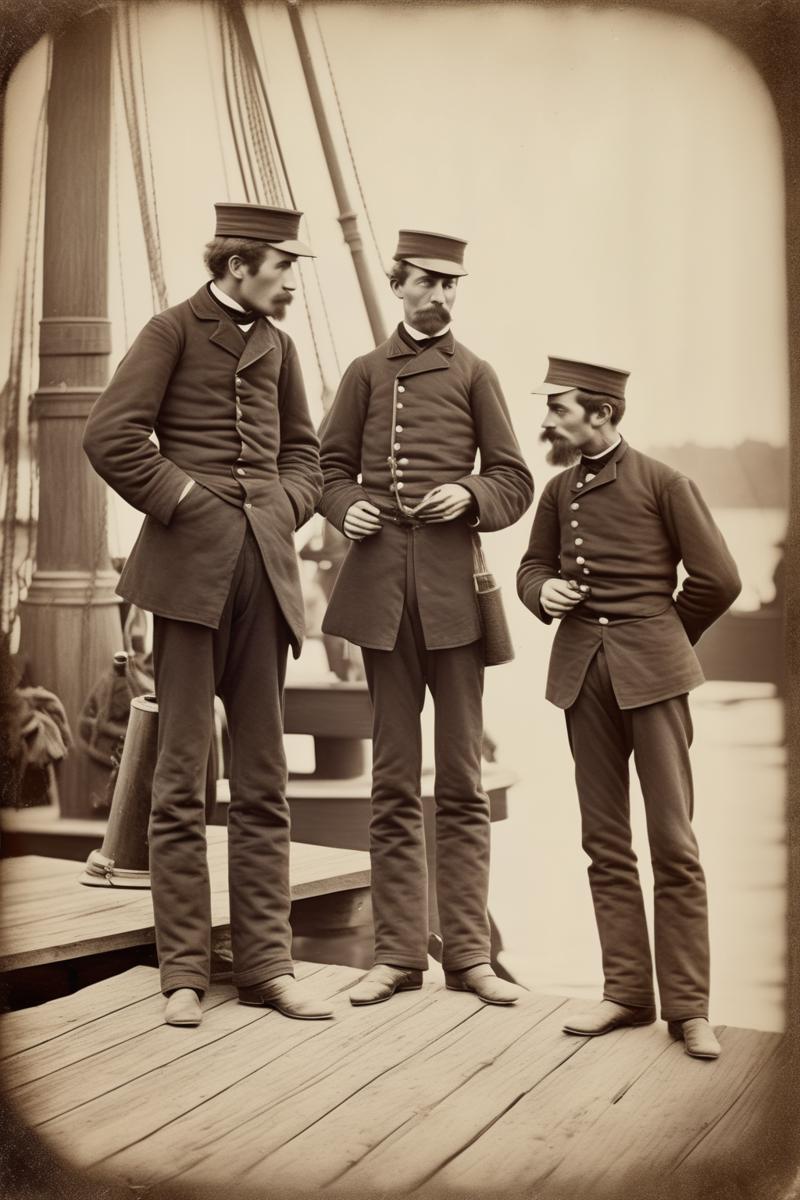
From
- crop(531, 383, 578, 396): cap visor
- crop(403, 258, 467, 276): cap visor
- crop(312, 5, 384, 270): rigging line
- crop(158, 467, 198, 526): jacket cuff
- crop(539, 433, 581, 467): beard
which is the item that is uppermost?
crop(312, 5, 384, 270): rigging line

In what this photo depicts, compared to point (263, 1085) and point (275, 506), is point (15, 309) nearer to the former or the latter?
point (275, 506)

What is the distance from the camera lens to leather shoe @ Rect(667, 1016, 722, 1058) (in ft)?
13.1

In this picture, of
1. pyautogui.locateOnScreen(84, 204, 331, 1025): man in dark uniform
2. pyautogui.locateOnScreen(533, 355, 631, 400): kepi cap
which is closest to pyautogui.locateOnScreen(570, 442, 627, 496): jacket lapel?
pyautogui.locateOnScreen(533, 355, 631, 400): kepi cap

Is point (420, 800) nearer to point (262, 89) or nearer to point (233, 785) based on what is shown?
point (233, 785)

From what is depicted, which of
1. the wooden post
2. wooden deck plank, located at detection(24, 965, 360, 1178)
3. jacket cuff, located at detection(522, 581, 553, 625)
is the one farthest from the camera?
the wooden post

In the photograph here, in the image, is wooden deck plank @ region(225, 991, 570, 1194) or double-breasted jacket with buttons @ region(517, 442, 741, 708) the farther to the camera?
double-breasted jacket with buttons @ region(517, 442, 741, 708)

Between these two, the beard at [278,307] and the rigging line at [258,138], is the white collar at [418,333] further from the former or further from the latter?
the rigging line at [258,138]

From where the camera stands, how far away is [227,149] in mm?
5273

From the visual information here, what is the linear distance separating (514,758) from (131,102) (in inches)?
110

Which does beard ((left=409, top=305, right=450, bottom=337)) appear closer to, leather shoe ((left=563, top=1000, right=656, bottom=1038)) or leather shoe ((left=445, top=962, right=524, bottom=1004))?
leather shoe ((left=445, top=962, right=524, bottom=1004))

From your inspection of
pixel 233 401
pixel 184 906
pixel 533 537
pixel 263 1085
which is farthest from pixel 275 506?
pixel 263 1085

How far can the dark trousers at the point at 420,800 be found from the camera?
4.48 metres

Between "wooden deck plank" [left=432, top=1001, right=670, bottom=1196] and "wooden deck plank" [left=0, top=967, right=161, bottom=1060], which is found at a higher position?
"wooden deck plank" [left=0, top=967, right=161, bottom=1060]

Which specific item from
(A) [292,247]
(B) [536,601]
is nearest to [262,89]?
(A) [292,247]
